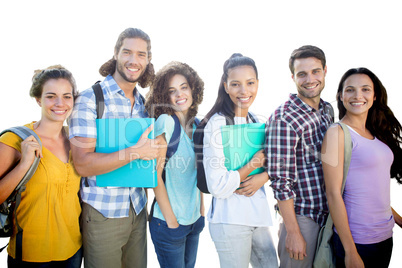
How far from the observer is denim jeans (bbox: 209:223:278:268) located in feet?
6.08

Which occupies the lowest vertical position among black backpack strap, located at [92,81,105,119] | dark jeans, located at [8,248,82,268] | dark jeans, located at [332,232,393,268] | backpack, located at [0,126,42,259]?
dark jeans, located at [8,248,82,268]

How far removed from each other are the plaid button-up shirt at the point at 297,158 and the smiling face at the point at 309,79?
0.12 meters

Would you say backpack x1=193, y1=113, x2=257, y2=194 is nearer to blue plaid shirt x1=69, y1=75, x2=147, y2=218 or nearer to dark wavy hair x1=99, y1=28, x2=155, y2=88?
blue plaid shirt x1=69, y1=75, x2=147, y2=218

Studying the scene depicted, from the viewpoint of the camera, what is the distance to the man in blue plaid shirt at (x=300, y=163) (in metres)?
1.89

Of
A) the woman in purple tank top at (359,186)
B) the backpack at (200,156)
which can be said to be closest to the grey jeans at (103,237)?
the backpack at (200,156)

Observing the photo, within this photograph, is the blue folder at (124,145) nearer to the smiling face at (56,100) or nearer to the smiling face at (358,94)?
the smiling face at (56,100)

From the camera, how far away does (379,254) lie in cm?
194

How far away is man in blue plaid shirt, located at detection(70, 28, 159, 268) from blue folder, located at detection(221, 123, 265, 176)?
21.5 inches

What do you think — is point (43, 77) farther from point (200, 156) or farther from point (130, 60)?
point (200, 156)

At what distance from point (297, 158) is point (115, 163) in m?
1.37

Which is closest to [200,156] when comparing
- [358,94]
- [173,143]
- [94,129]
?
[173,143]

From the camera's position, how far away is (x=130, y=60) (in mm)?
2213

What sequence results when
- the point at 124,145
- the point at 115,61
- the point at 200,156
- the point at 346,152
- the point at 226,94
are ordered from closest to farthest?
the point at 346,152 → the point at 200,156 → the point at 124,145 → the point at 226,94 → the point at 115,61

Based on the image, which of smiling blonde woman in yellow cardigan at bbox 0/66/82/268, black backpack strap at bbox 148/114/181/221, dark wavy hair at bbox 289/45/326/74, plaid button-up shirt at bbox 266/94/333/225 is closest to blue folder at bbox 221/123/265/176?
plaid button-up shirt at bbox 266/94/333/225
